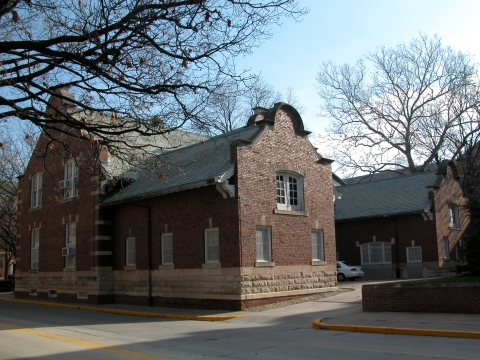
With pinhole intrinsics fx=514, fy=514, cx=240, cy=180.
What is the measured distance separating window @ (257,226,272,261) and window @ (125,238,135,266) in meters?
7.11

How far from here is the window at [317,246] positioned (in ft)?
75.1

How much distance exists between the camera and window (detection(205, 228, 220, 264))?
20.0m

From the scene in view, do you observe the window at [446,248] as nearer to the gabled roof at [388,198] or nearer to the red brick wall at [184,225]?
the gabled roof at [388,198]

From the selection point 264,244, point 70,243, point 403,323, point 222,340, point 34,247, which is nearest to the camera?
point 222,340

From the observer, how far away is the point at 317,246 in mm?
23094

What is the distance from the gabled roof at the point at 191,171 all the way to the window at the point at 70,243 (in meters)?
3.54

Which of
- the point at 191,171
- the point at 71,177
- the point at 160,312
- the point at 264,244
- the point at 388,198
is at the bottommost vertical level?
the point at 160,312

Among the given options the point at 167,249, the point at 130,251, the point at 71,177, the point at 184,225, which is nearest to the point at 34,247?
the point at 71,177

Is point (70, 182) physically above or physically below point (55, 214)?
above

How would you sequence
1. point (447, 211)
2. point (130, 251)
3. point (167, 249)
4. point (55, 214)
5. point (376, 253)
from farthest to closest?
point (376, 253), point (447, 211), point (55, 214), point (130, 251), point (167, 249)

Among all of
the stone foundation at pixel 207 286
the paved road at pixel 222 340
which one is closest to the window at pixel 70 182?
the stone foundation at pixel 207 286

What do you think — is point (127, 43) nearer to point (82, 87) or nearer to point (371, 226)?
point (82, 87)

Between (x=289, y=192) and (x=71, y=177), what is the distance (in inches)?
505

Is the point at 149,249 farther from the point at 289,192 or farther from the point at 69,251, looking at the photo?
the point at 289,192
